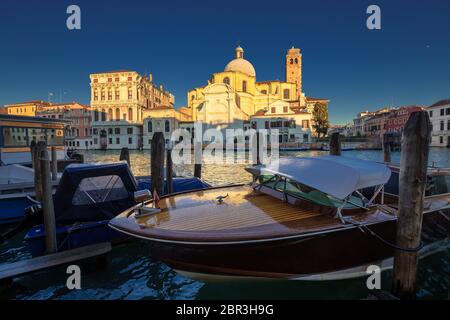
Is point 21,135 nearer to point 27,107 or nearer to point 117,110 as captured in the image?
point 117,110

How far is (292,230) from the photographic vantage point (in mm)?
3686

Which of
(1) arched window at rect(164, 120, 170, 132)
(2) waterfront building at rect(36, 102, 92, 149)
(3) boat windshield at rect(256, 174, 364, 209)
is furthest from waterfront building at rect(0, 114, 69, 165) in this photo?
(2) waterfront building at rect(36, 102, 92, 149)

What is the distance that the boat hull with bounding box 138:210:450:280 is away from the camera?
3.72m

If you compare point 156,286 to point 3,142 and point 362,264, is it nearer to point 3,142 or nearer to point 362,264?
point 362,264

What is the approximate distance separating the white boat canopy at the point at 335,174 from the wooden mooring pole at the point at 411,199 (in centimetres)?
55

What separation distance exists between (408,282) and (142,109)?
5900 centimetres

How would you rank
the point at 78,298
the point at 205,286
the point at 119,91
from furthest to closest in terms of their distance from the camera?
the point at 119,91 → the point at 205,286 → the point at 78,298

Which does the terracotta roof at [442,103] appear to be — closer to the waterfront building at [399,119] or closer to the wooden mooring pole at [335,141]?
the waterfront building at [399,119]

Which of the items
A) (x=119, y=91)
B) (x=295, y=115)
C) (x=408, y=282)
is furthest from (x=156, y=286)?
(x=119, y=91)

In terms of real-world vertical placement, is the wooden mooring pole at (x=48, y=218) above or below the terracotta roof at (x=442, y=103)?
below

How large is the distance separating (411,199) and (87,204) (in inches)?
217

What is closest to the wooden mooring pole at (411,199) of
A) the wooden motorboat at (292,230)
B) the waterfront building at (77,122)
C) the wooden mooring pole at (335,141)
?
the wooden motorboat at (292,230)

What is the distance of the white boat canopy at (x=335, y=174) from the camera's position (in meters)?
4.07

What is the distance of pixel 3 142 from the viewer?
1287 cm
